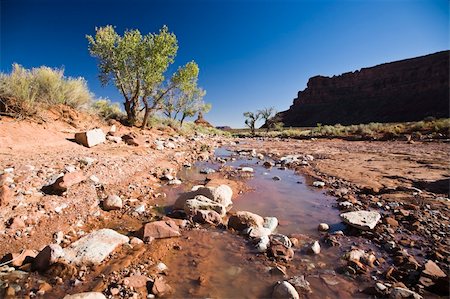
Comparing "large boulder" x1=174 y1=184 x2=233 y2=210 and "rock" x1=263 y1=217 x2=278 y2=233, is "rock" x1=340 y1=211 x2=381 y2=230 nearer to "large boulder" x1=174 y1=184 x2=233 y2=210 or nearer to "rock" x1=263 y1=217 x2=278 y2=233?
"rock" x1=263 y1=217 x2=278 y2=233

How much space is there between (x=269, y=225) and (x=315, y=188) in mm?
→ 3094

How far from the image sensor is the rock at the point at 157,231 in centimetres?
379

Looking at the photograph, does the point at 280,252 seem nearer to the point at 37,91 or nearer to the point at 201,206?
the point at 201,206

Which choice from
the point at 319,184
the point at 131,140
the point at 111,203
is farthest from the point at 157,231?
the point at 131,140

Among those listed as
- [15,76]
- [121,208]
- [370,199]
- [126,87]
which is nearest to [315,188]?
[370,199]

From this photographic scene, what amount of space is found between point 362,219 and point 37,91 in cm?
1210

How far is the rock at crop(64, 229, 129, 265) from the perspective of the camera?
122 inches

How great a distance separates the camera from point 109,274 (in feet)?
9.45

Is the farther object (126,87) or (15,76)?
(126,87)

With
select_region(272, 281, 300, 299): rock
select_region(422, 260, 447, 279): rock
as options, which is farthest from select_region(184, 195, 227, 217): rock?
select_region(422, 260, 447, 279): rock

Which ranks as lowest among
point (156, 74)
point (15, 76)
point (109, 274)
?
point (109, 274)

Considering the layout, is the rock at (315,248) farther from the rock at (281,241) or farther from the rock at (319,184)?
the rock at (319,184)

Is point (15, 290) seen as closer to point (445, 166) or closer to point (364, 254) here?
point (364, 254)

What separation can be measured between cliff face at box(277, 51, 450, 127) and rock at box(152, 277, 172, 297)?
7669 centimetres
